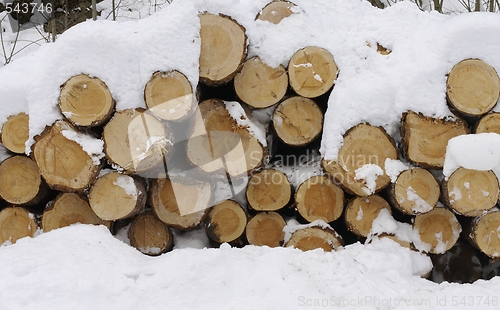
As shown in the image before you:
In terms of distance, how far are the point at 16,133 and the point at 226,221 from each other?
136cm

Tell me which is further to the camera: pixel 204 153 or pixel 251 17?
pixel 251 17

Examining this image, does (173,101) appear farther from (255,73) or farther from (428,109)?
(428,109)

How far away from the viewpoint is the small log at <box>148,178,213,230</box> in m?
2.34

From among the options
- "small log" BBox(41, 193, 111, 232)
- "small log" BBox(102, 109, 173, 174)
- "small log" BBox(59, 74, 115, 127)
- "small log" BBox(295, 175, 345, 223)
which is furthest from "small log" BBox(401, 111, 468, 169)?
"small log" BBox(41, 193, 111, 232)

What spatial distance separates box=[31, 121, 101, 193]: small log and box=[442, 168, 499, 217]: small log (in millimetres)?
1912

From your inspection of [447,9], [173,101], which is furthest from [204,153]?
[447,9]

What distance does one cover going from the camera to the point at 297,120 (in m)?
2.37

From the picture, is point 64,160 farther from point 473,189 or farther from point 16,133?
point 473,189

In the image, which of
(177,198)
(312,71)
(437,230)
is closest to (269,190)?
(177,198)

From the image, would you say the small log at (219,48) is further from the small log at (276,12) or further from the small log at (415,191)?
the small log at (415,191)

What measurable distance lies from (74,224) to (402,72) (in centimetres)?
210

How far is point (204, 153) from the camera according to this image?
89.4 inches

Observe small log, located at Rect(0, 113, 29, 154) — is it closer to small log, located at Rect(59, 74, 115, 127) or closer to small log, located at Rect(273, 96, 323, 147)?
small log, located at Rect(59, 74, 115, 127)

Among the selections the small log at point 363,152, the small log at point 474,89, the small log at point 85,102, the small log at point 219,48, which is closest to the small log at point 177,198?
the small log at point 85,102
